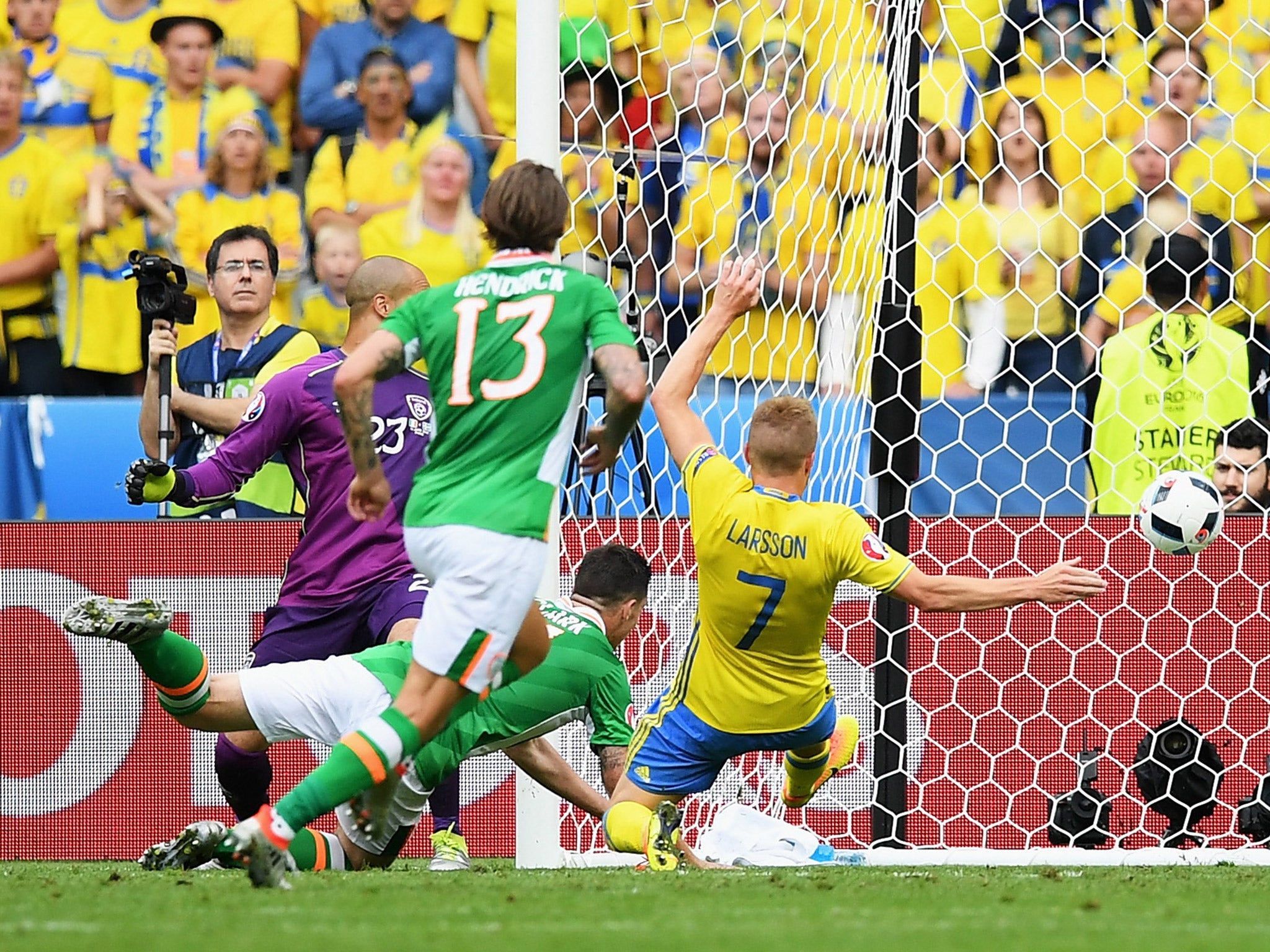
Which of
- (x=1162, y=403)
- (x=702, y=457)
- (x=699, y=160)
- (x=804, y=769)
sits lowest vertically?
(x=804, y=769)

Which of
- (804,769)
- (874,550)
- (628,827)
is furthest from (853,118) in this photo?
(628,827)

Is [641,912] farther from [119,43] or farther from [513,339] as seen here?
[119,43]

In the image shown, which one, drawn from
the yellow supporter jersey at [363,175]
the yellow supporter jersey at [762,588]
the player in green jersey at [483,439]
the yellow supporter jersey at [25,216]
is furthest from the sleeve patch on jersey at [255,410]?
the yellow supporter jersey at [25,216]

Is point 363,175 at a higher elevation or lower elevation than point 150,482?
higher

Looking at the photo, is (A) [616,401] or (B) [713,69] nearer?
(A) [616,401]

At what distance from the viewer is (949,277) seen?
7766 mm

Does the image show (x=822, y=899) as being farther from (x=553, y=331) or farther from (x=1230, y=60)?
A: (x=1230, y=60)

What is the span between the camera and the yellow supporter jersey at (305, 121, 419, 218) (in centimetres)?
833

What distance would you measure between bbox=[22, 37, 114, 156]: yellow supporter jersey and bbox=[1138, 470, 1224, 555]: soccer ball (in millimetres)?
5382

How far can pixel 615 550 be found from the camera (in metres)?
5.40

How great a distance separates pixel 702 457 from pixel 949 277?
2.94m

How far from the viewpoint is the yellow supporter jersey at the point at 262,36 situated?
8.51 m

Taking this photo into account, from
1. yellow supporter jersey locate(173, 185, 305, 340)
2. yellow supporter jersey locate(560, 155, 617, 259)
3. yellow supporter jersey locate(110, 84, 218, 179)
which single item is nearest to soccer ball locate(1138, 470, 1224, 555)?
yellow supporter jersey locate(560, 155, 617, 259)

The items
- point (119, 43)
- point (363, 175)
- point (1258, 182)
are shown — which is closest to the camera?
point (1258, 182)
